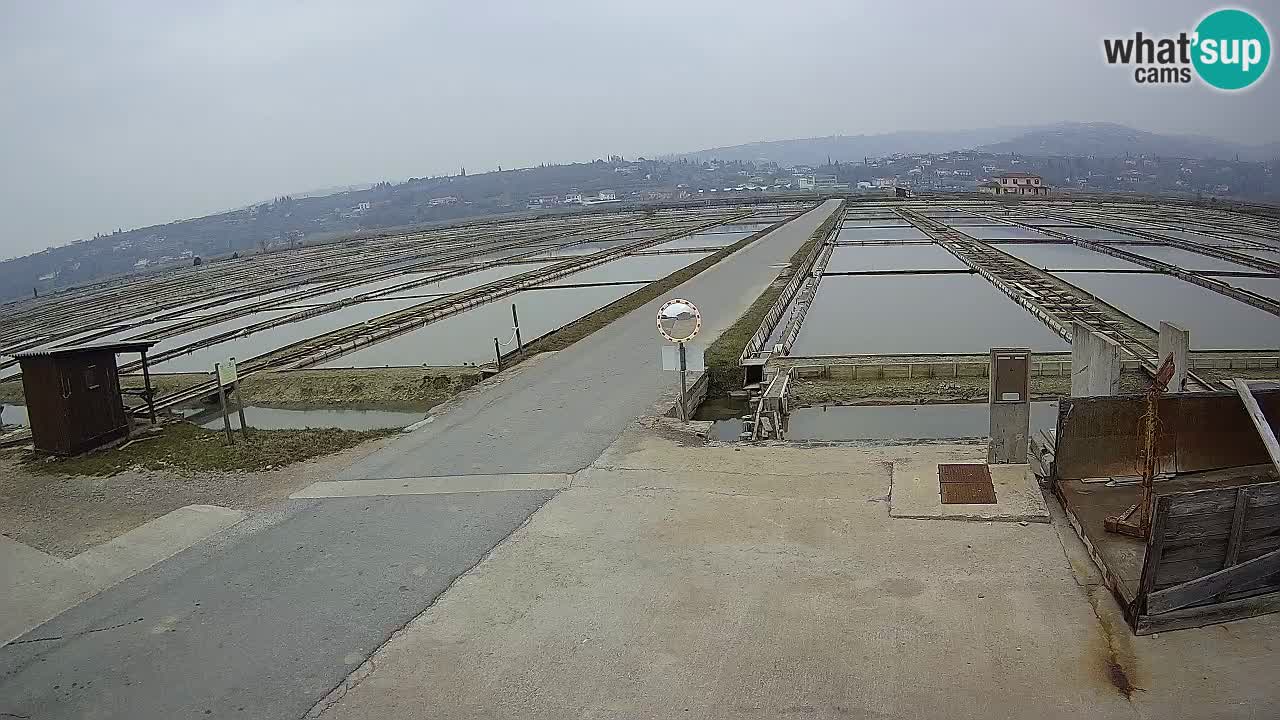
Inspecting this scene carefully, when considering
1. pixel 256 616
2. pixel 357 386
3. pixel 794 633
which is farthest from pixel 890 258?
pixel 256 616

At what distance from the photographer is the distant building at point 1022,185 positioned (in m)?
88.0

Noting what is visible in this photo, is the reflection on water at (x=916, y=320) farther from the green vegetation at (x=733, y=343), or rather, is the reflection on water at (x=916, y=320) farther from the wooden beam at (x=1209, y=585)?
the wooden beam at (x=1209, y=585)

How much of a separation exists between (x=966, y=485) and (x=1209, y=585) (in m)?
2.17

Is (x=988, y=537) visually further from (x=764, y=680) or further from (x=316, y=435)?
(x=316, y=435)

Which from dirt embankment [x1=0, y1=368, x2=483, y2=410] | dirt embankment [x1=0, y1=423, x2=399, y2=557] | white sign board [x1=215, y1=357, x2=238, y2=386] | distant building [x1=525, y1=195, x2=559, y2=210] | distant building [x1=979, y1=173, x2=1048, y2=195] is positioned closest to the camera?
dirt embankment [x1=0, y1=423, x2=399, y2=557]

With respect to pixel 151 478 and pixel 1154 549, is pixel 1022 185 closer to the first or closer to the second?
pixel 151 478

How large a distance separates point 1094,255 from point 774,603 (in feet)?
102

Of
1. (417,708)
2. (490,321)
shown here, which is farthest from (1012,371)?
(490,321)

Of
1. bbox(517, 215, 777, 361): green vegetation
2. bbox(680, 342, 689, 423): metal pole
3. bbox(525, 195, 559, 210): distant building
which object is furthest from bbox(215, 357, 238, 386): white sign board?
bbox(525, 195, 559, 210): distant building

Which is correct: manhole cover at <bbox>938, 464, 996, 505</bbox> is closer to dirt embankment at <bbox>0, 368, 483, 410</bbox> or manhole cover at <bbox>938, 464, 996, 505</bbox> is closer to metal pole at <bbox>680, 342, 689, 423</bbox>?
metal pole at <bbox>680, 342, 689, 423</bbox>

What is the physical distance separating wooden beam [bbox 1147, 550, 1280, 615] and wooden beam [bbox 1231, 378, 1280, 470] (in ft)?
3.57

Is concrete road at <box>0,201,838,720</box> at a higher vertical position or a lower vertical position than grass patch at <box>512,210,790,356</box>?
lower

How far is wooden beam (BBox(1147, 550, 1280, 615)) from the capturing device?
4.46 m

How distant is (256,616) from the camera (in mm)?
5383
